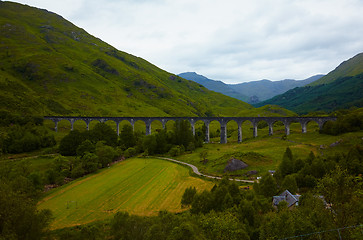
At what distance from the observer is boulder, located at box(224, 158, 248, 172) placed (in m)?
57.3

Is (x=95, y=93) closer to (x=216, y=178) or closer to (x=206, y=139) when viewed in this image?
(x=206, y=139)

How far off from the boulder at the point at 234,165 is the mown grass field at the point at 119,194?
893cm

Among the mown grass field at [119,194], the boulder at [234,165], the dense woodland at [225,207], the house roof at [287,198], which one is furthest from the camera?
the boulder at [234,165]

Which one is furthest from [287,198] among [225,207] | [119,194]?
[119,194]

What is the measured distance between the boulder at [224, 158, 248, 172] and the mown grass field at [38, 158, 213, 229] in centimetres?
893

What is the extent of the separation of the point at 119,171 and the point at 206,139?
185 feet

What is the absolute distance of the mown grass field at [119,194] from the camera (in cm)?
3825

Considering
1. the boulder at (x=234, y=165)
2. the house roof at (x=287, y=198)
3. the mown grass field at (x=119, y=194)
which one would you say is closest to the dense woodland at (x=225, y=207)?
the house roof at (x=287, y=198)

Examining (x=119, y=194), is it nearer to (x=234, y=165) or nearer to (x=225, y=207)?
(x=225, y=207)

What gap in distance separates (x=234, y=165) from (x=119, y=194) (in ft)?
95.8

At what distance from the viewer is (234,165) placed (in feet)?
190

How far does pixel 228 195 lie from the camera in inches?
1240

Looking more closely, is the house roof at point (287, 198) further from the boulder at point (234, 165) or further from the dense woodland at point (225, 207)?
the boulder at point (234, 165)

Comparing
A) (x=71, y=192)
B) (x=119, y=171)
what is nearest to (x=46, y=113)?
(x=119, y=171)
